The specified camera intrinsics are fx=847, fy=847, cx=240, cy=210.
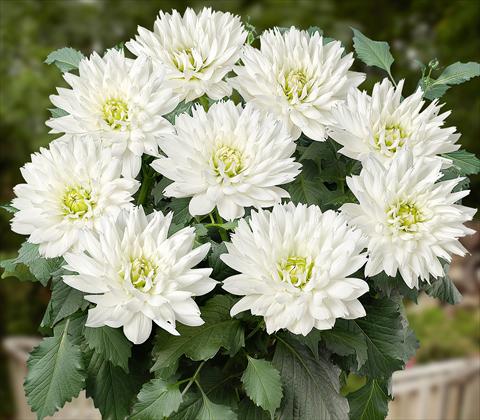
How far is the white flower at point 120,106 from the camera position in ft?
2.51

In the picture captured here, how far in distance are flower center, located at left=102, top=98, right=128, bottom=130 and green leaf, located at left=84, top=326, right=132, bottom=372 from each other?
0.19 meters

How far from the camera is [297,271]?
0.69 metres

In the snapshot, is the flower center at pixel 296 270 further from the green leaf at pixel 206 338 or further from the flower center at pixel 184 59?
the flower center at pixel 184 59

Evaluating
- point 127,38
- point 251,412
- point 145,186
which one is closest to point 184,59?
point 145,186

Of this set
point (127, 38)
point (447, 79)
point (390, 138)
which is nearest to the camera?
point (390, 138)

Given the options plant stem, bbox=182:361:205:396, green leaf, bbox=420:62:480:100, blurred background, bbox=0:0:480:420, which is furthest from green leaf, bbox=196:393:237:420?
blurred background, bbox=0:0:480:420

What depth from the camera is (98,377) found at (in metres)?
0.79

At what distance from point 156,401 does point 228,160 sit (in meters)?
0.22

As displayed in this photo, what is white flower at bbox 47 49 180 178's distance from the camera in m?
0.76

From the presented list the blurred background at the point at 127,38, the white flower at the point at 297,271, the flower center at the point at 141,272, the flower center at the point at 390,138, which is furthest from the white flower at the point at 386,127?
the blurred background at the point at 127,38

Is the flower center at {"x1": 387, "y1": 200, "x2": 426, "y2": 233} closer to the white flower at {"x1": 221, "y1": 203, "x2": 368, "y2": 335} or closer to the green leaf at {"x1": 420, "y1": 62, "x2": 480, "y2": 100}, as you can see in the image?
the white flower at {"x1": 221, "y1": 203, "x2": 368, "y2": 335}

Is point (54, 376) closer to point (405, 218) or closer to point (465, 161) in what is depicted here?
point (405, 218)

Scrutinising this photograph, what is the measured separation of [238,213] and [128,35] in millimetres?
4471

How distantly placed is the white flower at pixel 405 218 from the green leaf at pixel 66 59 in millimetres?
365
